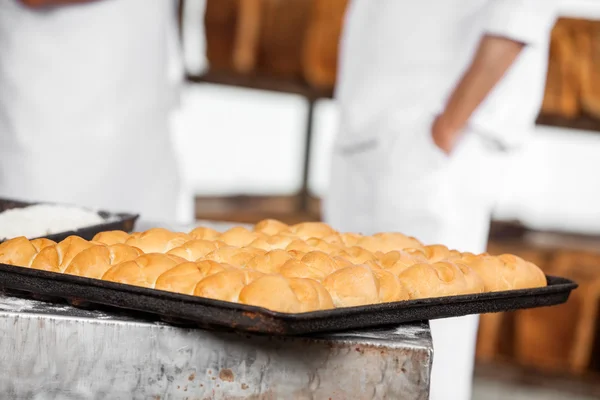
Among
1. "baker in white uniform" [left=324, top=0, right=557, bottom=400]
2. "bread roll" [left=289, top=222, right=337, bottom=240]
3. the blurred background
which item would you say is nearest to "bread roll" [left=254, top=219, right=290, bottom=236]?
"bread roll" [left=289, top=222, right=337, bottom=240]

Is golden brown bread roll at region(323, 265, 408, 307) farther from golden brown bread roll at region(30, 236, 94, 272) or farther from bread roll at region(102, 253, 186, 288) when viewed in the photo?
golden brown bread roll at region(30, 236, 94, 272)

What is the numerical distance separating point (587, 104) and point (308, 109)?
3.60ft

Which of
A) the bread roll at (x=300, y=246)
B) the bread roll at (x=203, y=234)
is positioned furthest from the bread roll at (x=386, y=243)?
the bread roll at (x=203, y=234)

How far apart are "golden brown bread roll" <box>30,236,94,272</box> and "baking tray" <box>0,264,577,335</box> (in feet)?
0.11

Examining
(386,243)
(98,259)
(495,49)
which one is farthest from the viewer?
(495,49)

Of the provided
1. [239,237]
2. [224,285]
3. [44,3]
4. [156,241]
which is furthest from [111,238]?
[44,3]

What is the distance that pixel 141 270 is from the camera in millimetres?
881

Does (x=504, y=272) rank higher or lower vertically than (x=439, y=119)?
lower

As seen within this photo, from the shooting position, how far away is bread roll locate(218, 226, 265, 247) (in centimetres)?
109

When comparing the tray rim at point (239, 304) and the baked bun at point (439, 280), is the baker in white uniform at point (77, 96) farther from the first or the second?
the baked bun at point (439, 280)

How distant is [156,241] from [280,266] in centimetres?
20

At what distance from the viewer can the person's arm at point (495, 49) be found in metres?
1.64

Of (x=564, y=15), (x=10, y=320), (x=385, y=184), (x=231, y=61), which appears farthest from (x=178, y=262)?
(x=564, y=15)

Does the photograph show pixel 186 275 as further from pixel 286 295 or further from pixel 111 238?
pixel 111 238
